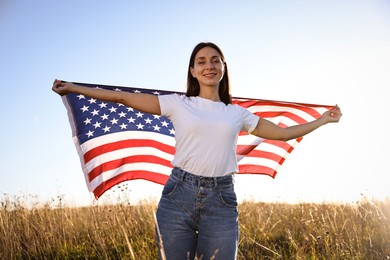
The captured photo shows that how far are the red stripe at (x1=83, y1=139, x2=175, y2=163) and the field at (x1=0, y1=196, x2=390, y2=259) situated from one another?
139cm

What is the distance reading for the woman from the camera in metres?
Answer: 2.57

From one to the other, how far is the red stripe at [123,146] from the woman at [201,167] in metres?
1.90

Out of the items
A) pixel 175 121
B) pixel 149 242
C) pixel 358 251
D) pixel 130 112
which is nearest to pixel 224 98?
pixel 175 121

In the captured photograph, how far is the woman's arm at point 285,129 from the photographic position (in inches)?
125

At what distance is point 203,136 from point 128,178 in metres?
2.56

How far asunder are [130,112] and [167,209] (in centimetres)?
274

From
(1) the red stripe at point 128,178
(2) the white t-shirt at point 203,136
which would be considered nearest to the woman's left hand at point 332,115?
(2) the white t-shirt at point 203,136

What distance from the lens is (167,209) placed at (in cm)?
262

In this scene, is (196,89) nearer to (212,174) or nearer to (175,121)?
(175,121)

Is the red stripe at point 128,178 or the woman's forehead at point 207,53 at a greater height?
the woman's forehead at point 207,53

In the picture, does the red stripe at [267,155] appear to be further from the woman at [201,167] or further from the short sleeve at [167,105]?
the short sleeve at [167,105]

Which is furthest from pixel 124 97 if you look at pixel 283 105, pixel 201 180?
pixel 283 105

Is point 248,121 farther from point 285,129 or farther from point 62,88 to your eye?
point 62,88

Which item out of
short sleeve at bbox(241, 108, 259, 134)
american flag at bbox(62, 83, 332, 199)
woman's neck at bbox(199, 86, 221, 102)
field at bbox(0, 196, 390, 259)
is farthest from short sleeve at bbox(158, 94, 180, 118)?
field at bbox(0, 196, 390, 259)
